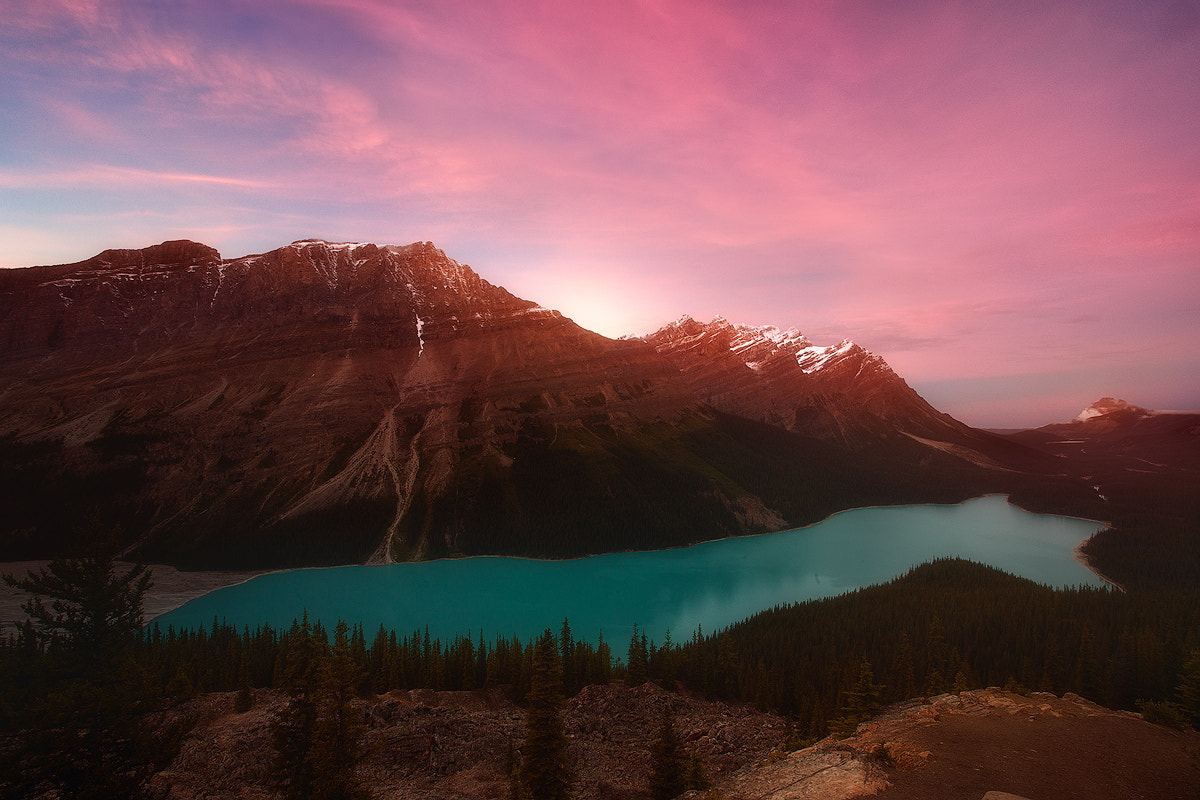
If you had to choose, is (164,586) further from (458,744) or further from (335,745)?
(335,745)

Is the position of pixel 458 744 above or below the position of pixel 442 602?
above

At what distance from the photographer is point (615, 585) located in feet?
406

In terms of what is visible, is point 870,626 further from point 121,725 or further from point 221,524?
point 221,524

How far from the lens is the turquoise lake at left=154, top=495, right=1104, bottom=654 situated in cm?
10069

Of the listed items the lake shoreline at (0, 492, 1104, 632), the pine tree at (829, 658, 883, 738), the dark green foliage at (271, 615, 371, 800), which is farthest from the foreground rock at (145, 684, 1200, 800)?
the lake shoreline at (0, 492, 1104, 632)

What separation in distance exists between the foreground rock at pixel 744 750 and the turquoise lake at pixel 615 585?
4523cm

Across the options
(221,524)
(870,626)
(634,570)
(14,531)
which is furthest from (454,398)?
(870,626)

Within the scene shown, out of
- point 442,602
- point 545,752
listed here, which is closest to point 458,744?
point 545,752

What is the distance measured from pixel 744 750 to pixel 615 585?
283 ft

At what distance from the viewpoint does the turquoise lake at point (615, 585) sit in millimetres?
100688

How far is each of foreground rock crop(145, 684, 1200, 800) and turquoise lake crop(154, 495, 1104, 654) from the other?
4523 centimetres

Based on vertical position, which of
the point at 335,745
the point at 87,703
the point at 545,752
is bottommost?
the point at 545,752

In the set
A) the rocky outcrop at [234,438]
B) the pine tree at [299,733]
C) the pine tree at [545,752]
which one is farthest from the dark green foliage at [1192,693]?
the rocky outcrop at [234,438]

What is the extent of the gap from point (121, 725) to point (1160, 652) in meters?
83.1
